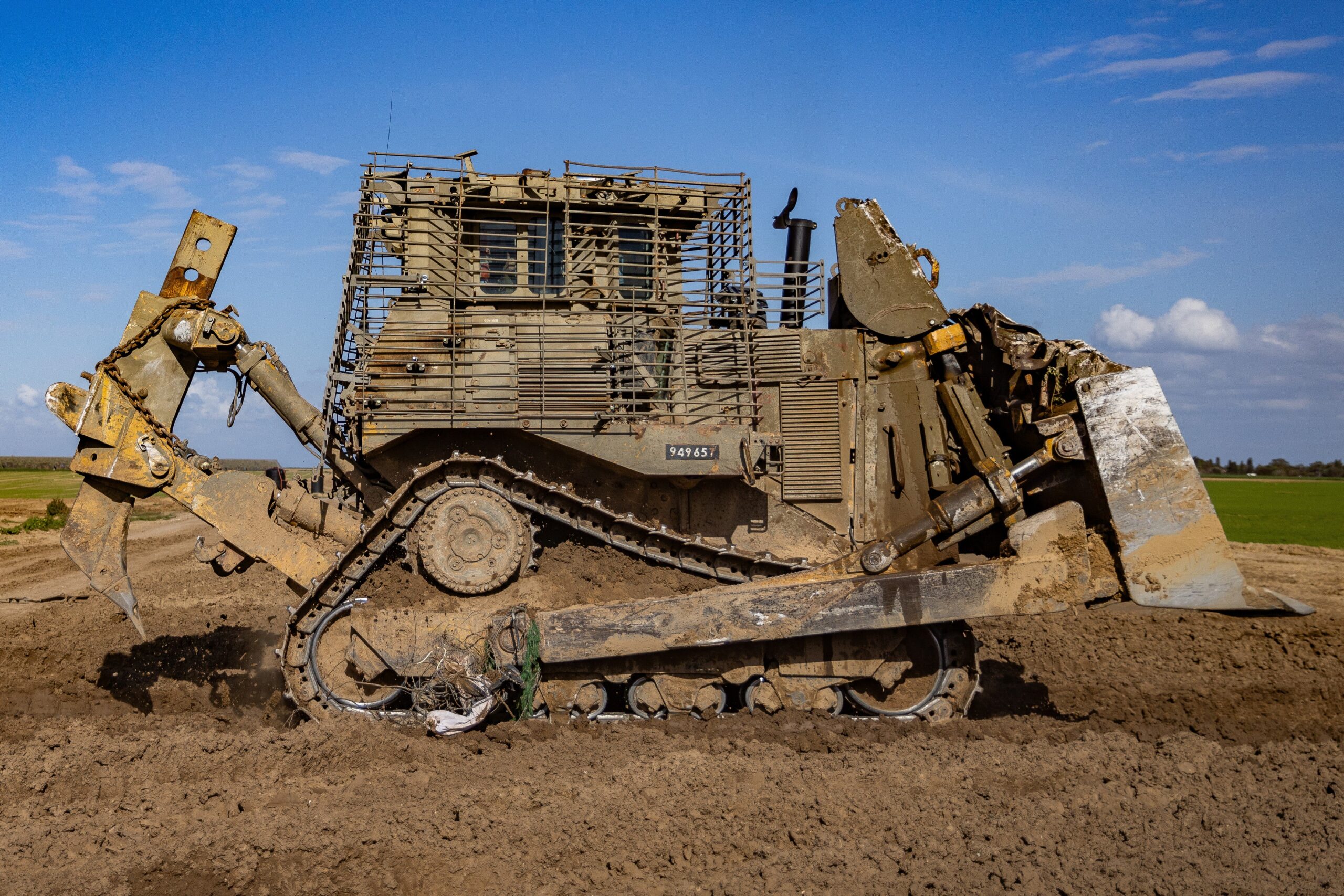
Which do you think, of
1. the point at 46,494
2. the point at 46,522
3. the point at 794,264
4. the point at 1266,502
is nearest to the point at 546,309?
the point at 794,264

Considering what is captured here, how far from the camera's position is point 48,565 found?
1836 centimetres

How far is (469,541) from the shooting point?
25.2 ft

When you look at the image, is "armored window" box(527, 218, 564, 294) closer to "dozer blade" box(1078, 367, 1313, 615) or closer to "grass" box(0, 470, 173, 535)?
"dozer blade" box(1078, 367, 1313, 615)

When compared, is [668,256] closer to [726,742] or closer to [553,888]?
[726,742]

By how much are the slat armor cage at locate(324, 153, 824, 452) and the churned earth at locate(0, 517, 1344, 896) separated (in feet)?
4.58

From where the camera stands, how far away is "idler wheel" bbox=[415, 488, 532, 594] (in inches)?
301

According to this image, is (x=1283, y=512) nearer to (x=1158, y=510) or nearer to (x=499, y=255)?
(x=1158, y=510)

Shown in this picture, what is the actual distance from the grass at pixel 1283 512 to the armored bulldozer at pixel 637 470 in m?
6.25

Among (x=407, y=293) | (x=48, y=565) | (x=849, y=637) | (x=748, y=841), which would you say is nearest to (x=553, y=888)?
(x=748, y=841)

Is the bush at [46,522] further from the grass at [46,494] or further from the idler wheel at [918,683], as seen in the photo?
the idler wheel at [918,683]

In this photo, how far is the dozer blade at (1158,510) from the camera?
7113mm

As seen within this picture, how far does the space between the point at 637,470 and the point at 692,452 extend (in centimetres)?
45

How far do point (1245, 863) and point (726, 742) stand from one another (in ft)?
10.9

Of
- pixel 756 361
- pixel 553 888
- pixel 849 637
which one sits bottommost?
pixel 553 888
